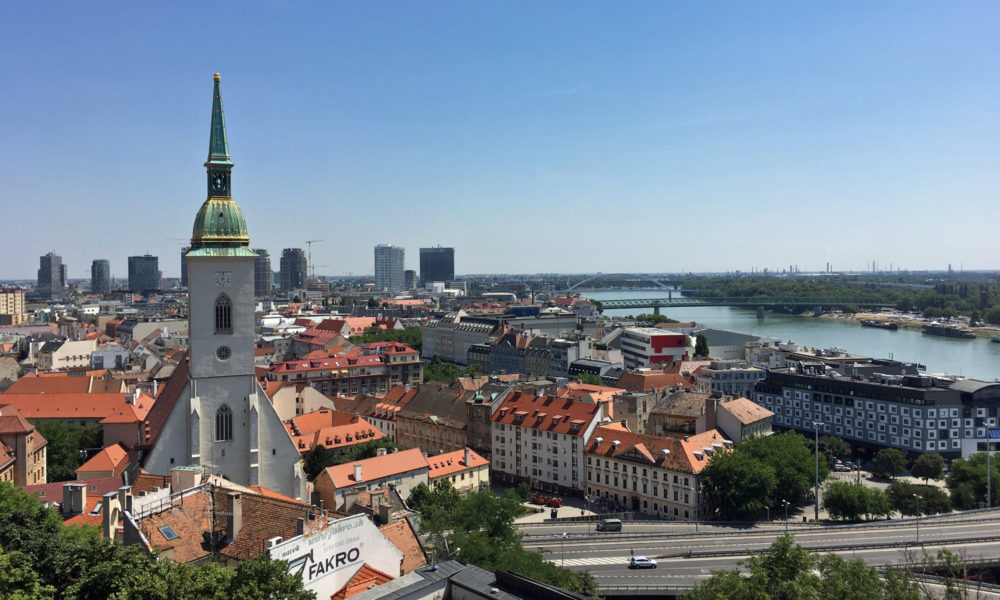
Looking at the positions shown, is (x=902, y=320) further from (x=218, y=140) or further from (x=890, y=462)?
(x=218, y=140)

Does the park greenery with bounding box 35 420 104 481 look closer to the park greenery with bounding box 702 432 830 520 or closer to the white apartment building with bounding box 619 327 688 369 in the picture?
the park greenery with bounding box 702 432 830 520

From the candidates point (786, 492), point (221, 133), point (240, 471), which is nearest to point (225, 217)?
point (221, 133)

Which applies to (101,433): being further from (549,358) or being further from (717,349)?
(717,349)

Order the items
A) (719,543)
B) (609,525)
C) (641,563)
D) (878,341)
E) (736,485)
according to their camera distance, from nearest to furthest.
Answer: (641,563), (719,543), (609,525), (736,485), (878,341)

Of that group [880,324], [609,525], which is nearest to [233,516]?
[609,525]

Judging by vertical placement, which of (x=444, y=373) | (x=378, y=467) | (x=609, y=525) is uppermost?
(x=378, y=467)
